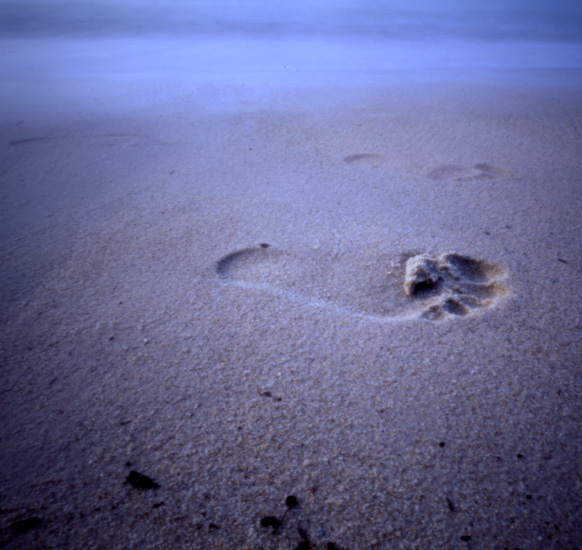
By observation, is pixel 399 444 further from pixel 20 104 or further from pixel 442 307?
pixel 20 104

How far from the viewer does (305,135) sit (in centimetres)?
301

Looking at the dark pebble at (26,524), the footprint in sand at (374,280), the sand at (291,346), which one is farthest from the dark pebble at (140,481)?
the footprint in sand at (374,280)

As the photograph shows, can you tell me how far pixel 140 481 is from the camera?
38.8 inches

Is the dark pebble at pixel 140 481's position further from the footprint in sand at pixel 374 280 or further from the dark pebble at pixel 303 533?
the footprint in sand at pixel 374 280

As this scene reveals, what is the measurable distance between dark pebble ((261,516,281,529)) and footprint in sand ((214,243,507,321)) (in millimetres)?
719

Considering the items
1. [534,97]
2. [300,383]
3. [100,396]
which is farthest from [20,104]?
[534,97]

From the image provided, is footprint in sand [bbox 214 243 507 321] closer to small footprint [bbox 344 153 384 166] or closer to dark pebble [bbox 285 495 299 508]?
dark pebble [bbox 285 495 299 508]

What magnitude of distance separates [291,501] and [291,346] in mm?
480

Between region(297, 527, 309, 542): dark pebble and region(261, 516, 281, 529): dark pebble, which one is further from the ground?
region(261, 516, 281, 529): dark pebble

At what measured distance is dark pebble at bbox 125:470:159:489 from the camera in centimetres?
98

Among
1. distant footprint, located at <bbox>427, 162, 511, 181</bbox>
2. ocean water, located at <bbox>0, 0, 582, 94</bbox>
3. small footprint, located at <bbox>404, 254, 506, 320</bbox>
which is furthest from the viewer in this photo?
ocean water, located at <bbox>0, 0, 582, 94</bbox>

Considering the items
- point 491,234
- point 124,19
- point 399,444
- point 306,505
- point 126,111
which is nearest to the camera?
point 306,505

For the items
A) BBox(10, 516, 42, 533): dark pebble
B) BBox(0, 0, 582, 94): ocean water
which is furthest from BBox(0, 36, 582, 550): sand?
BBox(0, 0, 582, 94): ocean water

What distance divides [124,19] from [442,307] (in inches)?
435
